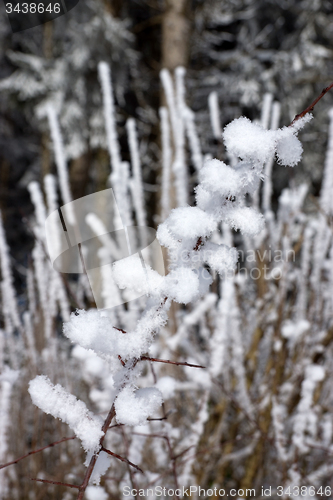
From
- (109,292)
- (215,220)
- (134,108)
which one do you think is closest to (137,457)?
(109,292)

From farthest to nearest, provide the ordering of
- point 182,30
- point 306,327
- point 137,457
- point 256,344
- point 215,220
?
point 182,30, point 256,344, point 306,327, point 137,457, point 215,220

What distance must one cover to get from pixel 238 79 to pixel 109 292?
189 inches

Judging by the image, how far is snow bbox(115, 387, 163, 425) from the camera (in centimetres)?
35

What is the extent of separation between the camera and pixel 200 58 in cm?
554

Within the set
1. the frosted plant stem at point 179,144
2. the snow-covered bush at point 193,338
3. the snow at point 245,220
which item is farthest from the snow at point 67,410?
the frosted plant stem at point 179,144

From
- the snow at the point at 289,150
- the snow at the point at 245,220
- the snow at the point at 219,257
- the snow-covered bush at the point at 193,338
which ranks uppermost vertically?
the snow at the point at 289,150

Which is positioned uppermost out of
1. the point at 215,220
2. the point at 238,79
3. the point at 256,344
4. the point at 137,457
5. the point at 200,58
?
the point at 200,58

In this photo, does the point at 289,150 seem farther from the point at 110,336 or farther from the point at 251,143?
the point at 110,336

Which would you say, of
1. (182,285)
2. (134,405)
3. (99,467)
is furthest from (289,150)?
(99,467)

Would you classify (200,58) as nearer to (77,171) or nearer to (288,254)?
(77,171)

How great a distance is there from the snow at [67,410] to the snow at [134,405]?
4 centimetres

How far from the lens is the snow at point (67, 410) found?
367 millimetres

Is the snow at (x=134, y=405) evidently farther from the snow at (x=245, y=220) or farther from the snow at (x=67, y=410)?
the snow at (x=245, y=220)

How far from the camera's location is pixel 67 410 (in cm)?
38
